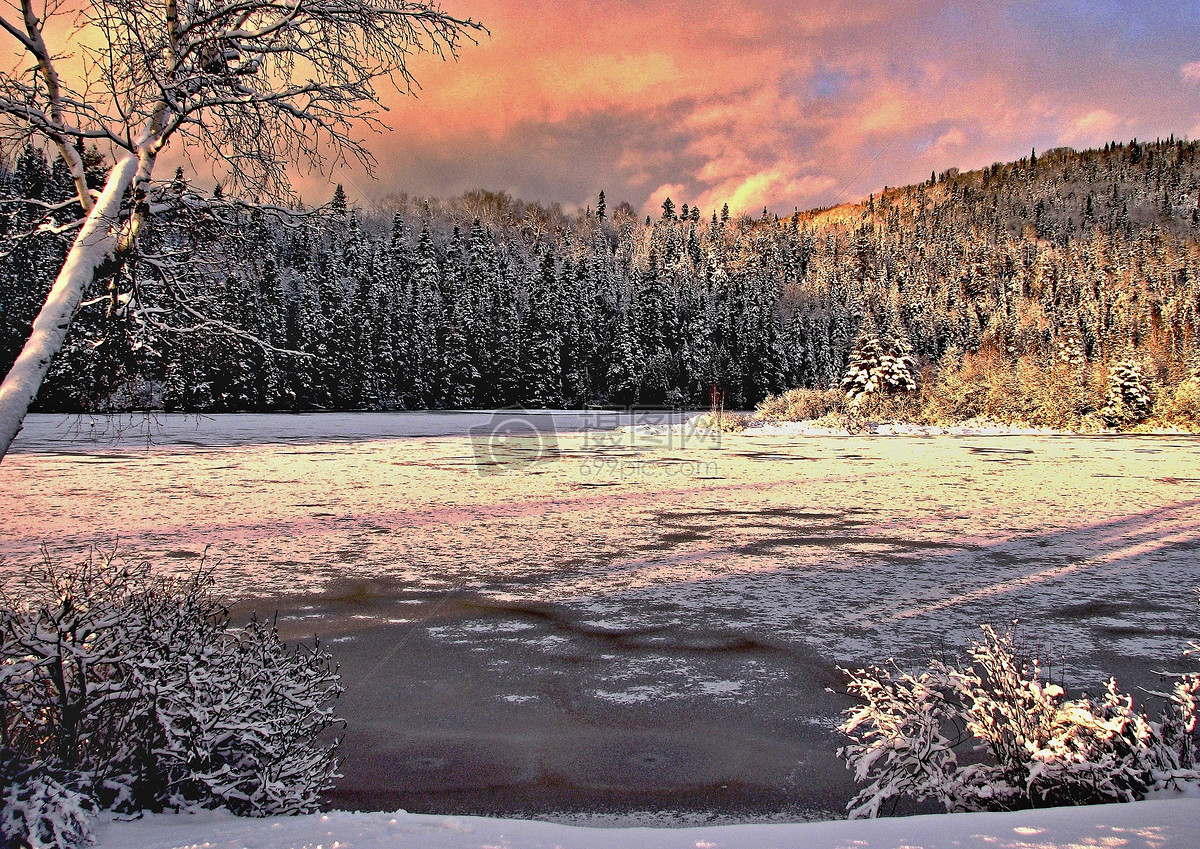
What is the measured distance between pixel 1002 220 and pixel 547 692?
8368 inches

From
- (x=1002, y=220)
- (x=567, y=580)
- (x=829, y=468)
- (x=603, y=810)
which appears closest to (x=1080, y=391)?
(x=829, y=468)

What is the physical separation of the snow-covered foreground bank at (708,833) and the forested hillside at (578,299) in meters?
1.99

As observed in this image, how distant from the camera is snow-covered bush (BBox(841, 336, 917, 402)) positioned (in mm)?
43219

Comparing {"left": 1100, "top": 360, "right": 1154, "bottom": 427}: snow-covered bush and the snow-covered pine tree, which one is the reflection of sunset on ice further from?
the snow-covered pine tree

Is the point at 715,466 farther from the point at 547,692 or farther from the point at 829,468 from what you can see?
the point at 547,692

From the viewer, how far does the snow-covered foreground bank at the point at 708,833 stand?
232 cm

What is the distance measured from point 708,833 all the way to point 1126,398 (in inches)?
1813

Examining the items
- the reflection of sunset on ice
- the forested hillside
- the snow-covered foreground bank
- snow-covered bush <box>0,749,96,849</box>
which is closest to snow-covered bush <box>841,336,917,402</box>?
the forested hillside

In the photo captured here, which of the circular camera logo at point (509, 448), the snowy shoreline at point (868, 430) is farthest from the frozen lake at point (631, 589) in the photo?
the snowy shoreline at point (868, 430)

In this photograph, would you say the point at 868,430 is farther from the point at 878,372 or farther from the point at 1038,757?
the point at 1038,757

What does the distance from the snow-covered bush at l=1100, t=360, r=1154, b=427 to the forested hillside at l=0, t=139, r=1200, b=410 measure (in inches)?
191

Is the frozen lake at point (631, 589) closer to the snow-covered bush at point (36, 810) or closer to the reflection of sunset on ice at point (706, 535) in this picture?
the reflection of sunset on ice at point (706, 535)

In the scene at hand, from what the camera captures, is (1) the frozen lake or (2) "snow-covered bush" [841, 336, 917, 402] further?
(2) "snow-covered bush" [841, 336, 917, 402]

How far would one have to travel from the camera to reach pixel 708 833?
2.65 m
